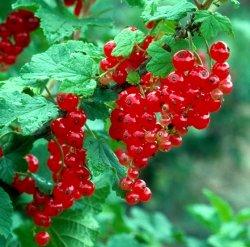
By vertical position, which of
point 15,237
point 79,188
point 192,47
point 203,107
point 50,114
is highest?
point 192,47

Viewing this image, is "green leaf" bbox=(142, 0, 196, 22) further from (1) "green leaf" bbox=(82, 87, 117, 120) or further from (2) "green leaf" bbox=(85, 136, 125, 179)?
(2) "green leaf" bbox=(85, 136, 125, 179)

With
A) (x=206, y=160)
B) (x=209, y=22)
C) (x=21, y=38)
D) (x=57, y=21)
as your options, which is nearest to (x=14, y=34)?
(x=21, y=38)

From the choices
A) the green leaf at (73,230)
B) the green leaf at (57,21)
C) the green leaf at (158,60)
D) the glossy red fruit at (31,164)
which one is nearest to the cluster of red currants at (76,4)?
the green leaf at (57,21)

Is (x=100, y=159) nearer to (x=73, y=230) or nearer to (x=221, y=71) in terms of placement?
(x=221, y=71)

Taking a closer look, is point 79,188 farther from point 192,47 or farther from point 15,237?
point 15,237

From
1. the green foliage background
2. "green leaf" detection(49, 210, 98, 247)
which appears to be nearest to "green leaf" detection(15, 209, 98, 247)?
"green leaf" detection(49, 210, 98, 247)

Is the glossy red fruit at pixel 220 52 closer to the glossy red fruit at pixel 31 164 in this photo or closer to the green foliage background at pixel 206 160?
the glossy red fruit at pixel 31 164

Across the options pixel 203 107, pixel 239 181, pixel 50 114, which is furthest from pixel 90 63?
pixel 239 181
